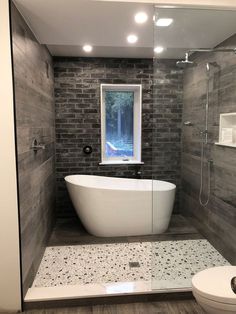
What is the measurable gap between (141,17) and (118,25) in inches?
10.6

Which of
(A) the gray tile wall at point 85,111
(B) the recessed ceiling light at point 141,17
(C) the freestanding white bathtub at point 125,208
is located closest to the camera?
(B) the recessed ceiling light at point 141,17

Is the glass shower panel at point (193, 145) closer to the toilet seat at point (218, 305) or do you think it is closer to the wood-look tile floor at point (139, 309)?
the wood-look tile floor at point (139, 309)

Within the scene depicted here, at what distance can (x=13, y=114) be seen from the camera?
2094 mm

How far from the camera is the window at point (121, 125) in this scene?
14.2ft

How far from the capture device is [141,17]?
7.72 feet

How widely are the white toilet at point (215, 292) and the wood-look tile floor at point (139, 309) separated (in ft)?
1.68

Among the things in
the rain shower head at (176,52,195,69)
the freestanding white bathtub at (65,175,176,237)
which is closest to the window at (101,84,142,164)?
the freestanding white bathtub at (65,175,176,237)

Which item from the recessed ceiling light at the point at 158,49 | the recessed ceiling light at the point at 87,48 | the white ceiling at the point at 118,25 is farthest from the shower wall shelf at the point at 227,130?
the recessed ceiling light at the point at 87,48

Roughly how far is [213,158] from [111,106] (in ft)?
6.35

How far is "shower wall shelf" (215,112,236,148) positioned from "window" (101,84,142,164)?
1.61 metres

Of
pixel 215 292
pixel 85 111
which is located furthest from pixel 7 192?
pixel 85 111

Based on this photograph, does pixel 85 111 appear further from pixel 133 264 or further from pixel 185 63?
pixel 133 264

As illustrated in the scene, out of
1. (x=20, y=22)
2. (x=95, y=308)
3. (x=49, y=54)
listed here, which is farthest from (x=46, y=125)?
(x=95, y=308)

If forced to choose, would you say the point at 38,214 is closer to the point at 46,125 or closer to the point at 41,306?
the point at 41,306
